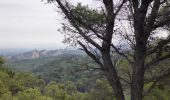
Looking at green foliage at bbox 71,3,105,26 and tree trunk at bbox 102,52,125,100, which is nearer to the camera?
tree trunk at bbox 102,52,125,100

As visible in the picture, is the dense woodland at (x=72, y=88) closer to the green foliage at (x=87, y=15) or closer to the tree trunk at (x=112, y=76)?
the tree trunk at (x=112, y=76)

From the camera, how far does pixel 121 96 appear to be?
260 inches

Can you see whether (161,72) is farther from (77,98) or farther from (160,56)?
(77,98)

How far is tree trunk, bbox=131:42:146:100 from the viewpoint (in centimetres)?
641

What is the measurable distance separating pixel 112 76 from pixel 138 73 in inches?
19.7

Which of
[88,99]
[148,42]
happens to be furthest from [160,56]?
[88,99]

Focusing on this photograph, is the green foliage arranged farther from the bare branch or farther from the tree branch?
the bare branch

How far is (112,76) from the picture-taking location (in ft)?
22.0

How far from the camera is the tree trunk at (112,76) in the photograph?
21.8 ft

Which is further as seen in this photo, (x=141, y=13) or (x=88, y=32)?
(x=88, y=32)

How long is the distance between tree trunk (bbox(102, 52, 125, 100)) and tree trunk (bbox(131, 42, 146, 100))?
294 millimetres

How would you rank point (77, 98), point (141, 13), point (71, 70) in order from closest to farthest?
point (141, 13), point (71, 70), point (77, 98)

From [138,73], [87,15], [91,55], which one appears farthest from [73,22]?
[138,73]

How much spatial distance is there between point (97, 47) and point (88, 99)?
46.1m
